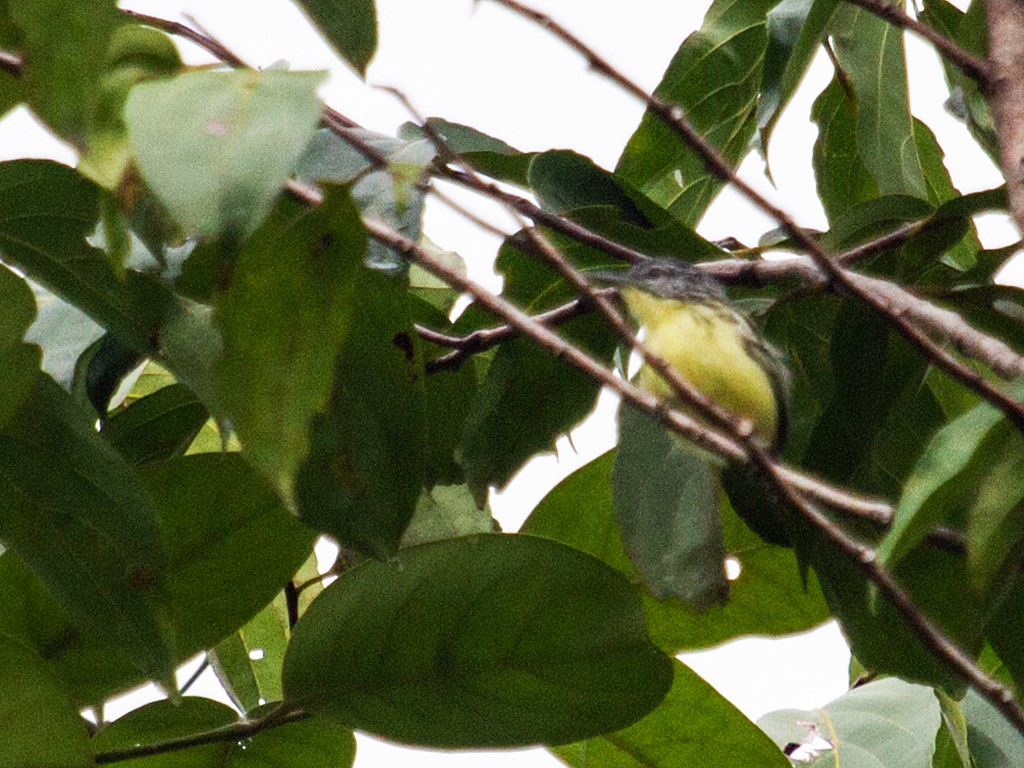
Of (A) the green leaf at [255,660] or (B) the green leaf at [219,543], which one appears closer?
(B) the green leaf at [219,543]

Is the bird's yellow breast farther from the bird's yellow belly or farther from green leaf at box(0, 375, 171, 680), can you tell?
green leaf at box(0, 375, 171, 680)

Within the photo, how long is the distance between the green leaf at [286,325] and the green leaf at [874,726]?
88cm

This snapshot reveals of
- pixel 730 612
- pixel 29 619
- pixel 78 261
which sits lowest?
pixel 730 612

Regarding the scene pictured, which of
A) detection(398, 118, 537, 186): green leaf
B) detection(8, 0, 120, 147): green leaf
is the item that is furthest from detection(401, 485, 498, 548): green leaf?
detection(8, 0, 120, 147): green leaf

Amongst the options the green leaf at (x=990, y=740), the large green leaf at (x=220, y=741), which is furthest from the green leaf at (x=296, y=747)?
the green leaf at (x=990, y=740)

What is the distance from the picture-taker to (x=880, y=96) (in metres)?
1.28

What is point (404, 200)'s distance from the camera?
83cm

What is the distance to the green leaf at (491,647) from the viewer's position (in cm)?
92

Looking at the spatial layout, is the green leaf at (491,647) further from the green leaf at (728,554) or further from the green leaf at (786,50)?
the green leaf at (786,50)

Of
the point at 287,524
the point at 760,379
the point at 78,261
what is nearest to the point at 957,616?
the point at 760,379

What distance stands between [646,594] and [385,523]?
317 mm

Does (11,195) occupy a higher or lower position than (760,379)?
higher

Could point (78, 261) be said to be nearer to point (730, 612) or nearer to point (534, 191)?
point (534, 191)

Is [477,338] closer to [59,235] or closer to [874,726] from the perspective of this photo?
[59,235]
